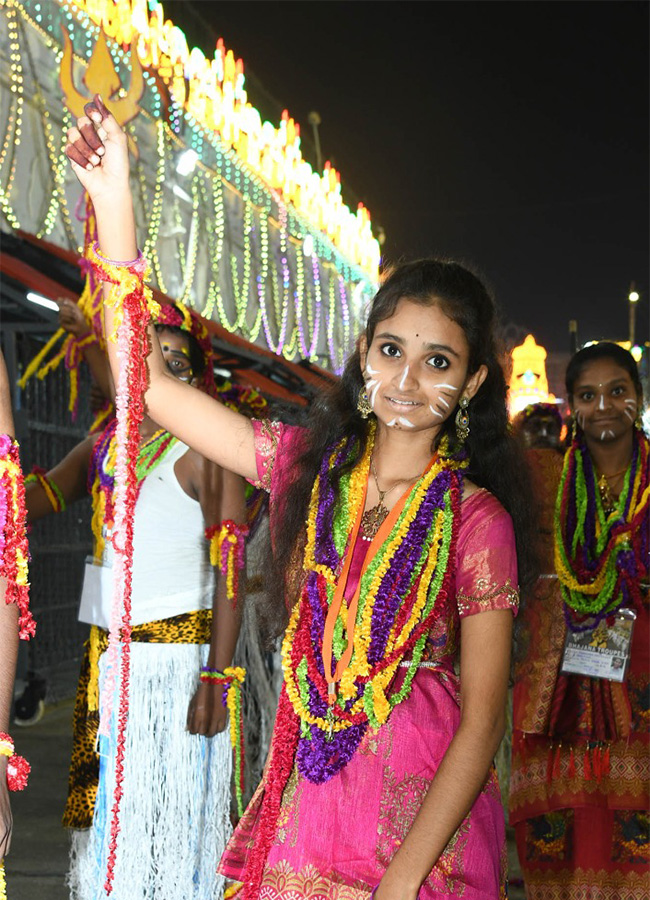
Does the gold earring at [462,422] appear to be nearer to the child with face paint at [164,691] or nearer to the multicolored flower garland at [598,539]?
the child with face paint at [164,691]

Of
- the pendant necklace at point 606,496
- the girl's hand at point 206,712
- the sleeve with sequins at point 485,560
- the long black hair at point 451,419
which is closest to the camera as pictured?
the sleeve with sequins at point 485,560

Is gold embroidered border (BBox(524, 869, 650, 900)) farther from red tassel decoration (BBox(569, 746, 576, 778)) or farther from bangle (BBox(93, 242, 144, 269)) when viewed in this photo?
bangle (BBox(93, 242, 144, 269))

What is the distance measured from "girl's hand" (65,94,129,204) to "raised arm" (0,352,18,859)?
0.37 m

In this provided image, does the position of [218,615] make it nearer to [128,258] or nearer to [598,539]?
[598,539]

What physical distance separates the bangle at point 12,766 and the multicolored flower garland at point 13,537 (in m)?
0.19

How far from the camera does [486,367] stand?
2.35m

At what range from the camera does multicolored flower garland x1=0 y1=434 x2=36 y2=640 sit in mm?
1982

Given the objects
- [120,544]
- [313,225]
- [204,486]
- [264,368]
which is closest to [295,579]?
[120,544]

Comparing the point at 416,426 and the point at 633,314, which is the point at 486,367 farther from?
the point at 633,314

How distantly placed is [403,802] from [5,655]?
772 mm

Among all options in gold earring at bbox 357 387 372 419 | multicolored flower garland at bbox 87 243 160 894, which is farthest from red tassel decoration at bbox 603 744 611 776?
multicolored flower garland at bbox 87 243 160 894

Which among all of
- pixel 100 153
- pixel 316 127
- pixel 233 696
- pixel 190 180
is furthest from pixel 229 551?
pixel 316 127

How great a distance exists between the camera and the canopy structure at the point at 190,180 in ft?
27.2

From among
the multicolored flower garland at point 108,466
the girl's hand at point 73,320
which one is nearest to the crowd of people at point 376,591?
the multicolored flower garland at point 108,466
